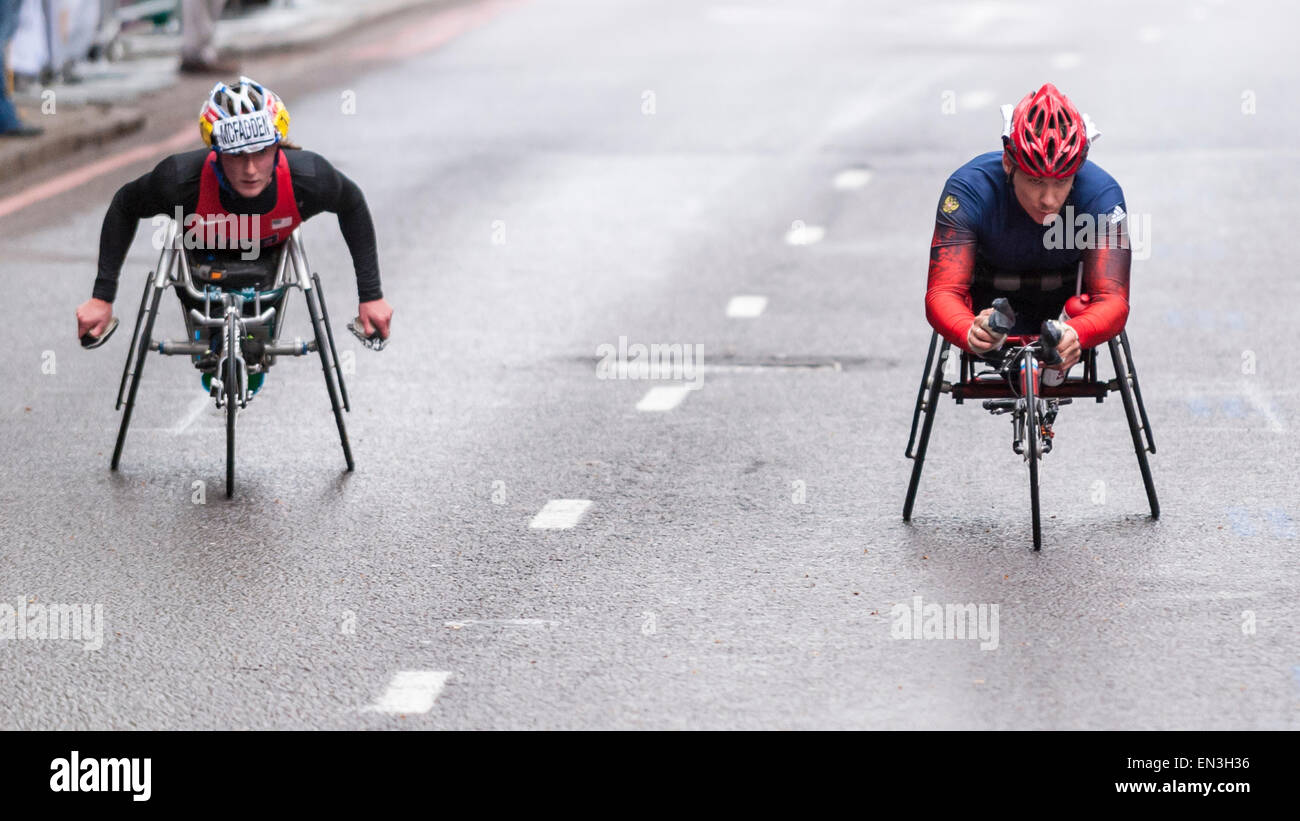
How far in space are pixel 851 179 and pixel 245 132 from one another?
8.33 m

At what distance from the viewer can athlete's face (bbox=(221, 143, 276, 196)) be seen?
8.09 meters

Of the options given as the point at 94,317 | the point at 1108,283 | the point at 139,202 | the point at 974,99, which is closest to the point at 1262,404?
the point at 1108,283

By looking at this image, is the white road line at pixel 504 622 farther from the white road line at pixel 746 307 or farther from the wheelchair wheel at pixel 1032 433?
the white road line at pixel 746 307

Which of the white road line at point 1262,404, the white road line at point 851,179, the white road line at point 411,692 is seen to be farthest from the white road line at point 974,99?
the white road line at point 411,692

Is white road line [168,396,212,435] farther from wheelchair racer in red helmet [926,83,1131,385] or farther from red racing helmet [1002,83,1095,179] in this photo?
red racing helmet [1002,83,1095,179]

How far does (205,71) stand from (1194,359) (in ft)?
44.7

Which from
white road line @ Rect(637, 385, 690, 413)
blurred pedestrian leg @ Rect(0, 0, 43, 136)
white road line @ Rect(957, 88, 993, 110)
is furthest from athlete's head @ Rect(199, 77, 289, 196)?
white road line @ Rect(957, 88, 993, 110)

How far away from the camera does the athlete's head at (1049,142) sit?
724cm

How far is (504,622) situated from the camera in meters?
6.76

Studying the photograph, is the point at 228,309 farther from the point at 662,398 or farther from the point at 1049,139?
the point at 1049,139

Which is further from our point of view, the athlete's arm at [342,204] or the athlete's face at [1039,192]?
the athlete's arm at [342,204]

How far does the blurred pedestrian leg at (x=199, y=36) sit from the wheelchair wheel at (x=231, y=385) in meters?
13.7

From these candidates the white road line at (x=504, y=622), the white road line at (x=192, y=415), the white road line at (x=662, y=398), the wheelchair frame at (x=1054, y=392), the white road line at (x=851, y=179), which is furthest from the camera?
the white road line at (x=851, y=179)
